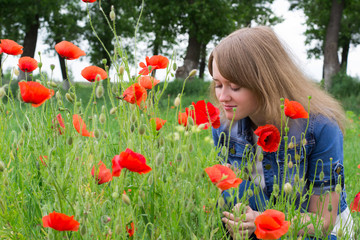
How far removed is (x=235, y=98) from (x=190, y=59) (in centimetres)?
1067

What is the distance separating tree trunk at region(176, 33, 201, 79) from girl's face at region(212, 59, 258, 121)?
33.7 feet

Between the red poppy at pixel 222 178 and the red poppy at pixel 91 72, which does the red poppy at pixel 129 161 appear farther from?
the red poppy at pixel 91 72

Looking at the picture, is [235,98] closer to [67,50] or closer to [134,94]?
[134,94]

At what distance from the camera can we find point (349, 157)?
4082mm

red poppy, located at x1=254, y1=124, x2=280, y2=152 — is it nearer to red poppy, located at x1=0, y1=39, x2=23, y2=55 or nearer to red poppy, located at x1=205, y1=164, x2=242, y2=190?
red poppy, located at x1=205, y1=164, x2=242, y2=190

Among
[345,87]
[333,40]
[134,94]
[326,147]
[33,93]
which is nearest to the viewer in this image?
[33,93]

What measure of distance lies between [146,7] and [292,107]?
1188 centimetres

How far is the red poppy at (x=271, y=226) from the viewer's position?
1.09 meters

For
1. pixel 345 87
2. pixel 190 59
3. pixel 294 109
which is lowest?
pixel 345 87

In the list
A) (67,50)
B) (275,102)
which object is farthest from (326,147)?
(67,50)

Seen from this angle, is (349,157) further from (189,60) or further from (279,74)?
(189,60)

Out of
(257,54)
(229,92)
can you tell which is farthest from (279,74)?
(229,92)

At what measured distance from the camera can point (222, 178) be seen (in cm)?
108

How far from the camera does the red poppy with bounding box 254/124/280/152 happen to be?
1431 millimetres
